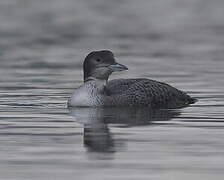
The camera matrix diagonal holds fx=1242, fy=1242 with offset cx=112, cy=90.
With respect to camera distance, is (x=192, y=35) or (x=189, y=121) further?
(x=192, y=35)

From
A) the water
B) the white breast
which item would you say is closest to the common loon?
the white breast

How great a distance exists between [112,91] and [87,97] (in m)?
0.45

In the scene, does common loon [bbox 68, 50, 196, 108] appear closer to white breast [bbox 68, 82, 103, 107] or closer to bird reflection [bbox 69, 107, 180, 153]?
white breast [bbox 68, 82, 103, 107]

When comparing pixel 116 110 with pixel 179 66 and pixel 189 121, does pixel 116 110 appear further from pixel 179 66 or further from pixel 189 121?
pixel 179 66

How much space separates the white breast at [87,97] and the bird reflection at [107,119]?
0.52 feet

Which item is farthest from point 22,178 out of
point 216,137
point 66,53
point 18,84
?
point 66,53

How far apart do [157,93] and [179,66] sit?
5.57 metres

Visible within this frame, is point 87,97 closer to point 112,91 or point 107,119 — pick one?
point 112,91

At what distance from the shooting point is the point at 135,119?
14.7 meters

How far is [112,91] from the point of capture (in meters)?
16.4

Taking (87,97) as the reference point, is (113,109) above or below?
below

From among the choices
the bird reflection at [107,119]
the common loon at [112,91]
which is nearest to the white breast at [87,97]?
the common loon at [112,91]

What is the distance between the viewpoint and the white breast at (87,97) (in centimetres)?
1605

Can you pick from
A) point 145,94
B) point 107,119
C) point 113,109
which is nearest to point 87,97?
point 113,109
